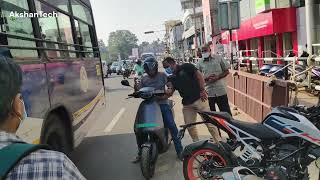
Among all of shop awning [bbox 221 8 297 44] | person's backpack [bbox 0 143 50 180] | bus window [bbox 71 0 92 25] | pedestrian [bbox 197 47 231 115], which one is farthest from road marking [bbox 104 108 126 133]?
shop awning [bbox 221 8 297 44]

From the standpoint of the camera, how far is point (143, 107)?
6.48 m

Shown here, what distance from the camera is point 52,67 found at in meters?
5.38

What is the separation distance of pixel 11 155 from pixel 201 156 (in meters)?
4.00

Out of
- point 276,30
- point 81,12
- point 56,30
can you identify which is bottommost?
point 276,30

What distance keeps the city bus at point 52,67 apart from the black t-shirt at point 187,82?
1.44 m

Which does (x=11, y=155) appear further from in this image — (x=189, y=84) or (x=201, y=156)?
(x=189, y=84)

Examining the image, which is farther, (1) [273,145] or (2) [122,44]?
(2) [122,44]

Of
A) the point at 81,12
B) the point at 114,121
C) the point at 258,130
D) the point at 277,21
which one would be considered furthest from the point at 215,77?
the point at 277,21

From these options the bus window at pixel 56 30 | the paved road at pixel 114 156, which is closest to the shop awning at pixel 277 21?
the paved road at pixel 114 156

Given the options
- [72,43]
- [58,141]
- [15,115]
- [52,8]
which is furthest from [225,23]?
[15,115]

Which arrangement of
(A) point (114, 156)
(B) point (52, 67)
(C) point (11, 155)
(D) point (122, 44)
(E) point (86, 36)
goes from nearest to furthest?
1. (C) point (11, 155)
2. (B) point (52, 67)
3. (A) point (114, 156)
4. (E) point (86, 36)
5. (D) point (122, 44)

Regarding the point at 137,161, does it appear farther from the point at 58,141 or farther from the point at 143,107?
the point at 58,141

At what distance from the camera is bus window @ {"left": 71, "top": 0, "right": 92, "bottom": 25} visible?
7.64 meters

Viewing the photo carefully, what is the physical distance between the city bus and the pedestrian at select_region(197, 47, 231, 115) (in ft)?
6.58
